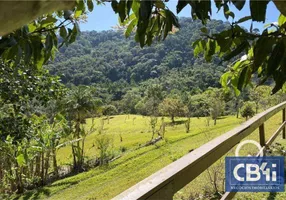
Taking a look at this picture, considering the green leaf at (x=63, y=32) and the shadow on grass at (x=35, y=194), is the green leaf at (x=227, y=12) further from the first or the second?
the shadow on grass at (x=35, y=194)

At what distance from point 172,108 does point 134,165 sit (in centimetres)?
1686

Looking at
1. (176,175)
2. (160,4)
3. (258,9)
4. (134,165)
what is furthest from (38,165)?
(258,9)

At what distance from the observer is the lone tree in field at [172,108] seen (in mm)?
30516

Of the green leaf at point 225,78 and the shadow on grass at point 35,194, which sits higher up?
the green leaf at point 225,78

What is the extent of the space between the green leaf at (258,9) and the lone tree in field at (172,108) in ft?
98.4

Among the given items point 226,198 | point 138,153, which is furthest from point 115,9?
point 138,153

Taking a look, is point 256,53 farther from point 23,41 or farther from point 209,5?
point 23,41

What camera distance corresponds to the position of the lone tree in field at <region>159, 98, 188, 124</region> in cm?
3052

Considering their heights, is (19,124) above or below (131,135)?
above

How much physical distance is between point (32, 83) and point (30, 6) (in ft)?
11.5

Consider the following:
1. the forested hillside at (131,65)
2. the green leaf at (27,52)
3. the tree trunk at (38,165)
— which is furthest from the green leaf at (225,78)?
the forested hillside at (131,65)

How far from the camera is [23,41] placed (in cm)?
73

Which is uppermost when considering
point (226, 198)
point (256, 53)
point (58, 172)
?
point (256, 53)

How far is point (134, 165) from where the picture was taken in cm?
1429
